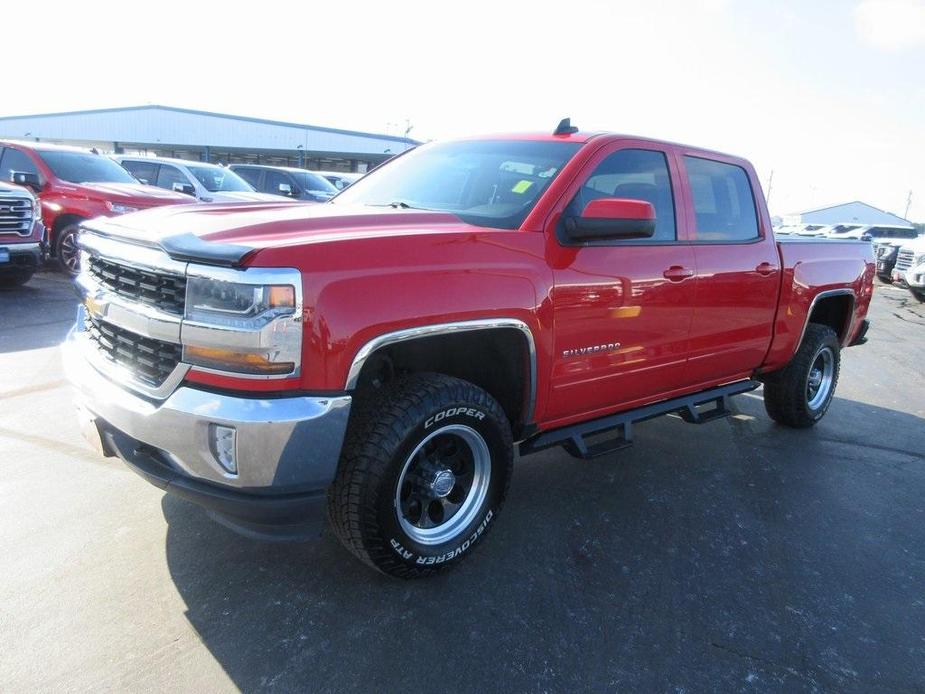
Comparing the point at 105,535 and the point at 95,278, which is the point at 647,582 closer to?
the point at 105,535

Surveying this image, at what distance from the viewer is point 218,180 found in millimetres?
12391

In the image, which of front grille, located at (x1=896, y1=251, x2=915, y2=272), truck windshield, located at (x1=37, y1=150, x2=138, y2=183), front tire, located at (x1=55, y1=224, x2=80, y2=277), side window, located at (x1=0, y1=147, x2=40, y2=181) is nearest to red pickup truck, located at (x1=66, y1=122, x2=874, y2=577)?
front tire, located at (x1=55, y1=224, x2=80, y2=277)

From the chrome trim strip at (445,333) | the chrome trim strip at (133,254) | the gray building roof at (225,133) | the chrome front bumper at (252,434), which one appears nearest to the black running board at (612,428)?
the chrome trim strip at (445,333)

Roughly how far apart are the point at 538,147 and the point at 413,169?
0.80 metres

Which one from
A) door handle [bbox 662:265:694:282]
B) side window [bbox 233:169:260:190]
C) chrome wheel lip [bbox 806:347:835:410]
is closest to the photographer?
door handle [bbox 662:265:694:282]

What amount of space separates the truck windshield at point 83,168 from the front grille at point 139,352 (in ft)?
26.3

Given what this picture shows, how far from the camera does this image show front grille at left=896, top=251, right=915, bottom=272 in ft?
59.4

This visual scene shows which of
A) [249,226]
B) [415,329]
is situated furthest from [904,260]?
[249,226]

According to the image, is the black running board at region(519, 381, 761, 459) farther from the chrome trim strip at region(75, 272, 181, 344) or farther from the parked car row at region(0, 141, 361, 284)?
the parked car row at region(0, 141, 361, 284)

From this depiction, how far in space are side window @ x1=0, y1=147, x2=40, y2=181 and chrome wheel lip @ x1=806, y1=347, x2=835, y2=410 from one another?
1022 centimetres

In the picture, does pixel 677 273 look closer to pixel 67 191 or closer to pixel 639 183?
pixel 639 183

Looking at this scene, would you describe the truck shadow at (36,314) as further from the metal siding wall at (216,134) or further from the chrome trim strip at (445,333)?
the metal siding wall at (216,134)

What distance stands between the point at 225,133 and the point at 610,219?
55450 mm

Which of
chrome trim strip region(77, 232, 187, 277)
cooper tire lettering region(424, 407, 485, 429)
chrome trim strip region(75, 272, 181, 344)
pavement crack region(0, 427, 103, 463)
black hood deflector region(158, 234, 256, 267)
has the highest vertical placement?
black hood deflector region(158, 234, 256, 267)
